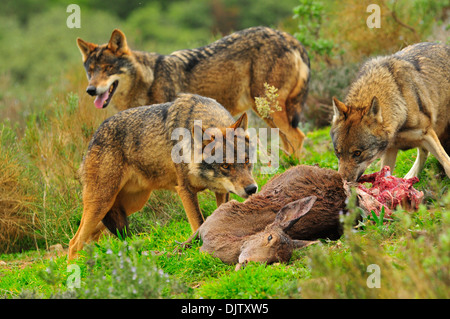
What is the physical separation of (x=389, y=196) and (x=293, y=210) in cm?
114

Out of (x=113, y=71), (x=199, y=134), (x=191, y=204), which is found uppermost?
(x=113, y=71)

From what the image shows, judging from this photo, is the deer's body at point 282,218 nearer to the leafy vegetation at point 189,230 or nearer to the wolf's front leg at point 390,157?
the leafy vegetation at point 189,230

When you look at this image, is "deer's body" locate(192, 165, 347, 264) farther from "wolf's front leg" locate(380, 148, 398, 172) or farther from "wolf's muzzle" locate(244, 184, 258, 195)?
"wolf's front leg" locate(380, 148, 398, 172)

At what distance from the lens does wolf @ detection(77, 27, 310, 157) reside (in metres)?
9.07

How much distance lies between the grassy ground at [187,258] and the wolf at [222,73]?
789 mm

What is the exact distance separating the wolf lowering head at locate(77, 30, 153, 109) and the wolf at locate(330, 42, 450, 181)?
3747mm

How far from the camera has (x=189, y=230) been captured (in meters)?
7.11

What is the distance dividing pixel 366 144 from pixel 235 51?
3920mm

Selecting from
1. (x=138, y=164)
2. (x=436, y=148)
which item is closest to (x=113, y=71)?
(x=138, y=164)

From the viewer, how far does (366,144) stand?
6309mm

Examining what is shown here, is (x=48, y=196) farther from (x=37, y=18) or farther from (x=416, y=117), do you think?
(x=37, y=18)

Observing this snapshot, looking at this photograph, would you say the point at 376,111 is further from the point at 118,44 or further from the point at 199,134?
the point at 118,44

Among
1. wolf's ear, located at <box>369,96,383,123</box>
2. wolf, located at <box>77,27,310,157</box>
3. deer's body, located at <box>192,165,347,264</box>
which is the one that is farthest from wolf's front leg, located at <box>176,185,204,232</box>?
wolf, located at <box>77,27,310,157</box>

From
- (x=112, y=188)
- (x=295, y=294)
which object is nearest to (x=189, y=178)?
(x=112, y=188)
